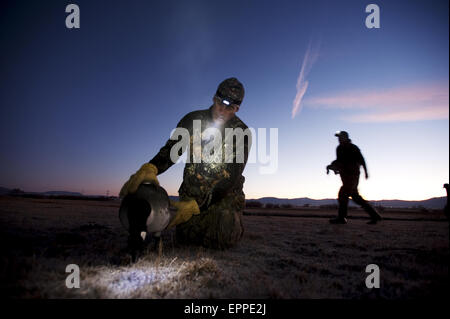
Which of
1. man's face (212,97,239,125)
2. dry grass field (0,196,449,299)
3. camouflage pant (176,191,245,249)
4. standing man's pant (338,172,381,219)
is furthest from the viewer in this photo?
standing man's pant (338,172,381,219)

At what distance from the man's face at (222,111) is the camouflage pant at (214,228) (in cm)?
115

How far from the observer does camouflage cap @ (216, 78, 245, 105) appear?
292 cm

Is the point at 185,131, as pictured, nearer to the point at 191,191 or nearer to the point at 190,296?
the point at 191,191

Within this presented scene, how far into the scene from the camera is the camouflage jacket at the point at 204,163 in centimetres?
258

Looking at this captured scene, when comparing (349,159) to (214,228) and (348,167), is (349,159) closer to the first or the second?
(348,167)

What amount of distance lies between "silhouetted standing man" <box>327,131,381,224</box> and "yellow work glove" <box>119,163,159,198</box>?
5.11 metres

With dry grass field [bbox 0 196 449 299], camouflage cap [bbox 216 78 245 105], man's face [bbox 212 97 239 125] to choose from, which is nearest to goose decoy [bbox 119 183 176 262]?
dry grass field [bbox 0 196 449 299]

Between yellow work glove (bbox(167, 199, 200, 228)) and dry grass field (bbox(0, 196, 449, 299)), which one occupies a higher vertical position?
yellow work glove (bbox(167, 199, 200, 228))

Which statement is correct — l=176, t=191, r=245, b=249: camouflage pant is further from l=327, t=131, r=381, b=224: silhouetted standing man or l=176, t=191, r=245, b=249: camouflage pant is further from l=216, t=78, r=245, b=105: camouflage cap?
l=327, t=131, r=381, b=224: silhouetted standing man

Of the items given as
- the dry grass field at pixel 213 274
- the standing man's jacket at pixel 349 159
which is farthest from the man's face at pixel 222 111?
the standing man's jacket at pixel 349 159

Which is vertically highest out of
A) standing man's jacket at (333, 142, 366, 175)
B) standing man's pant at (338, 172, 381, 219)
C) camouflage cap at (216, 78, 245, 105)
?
camouflage cap at (216, 78, 245, 105)

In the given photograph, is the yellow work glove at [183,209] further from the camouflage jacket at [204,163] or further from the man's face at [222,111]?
the man's face at [222,111]
